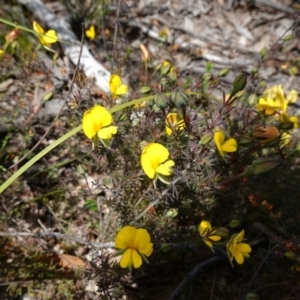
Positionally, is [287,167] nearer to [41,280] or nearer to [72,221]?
[72,221]

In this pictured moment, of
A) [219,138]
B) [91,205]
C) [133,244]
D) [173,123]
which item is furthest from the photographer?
[91,205]

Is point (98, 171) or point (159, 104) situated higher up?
point (159, 104)

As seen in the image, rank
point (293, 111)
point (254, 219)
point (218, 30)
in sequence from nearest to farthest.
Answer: point (254, 219) < point (293, 111) < point (218, 30)

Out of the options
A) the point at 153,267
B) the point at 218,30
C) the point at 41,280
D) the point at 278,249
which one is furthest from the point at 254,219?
the point at 218,30

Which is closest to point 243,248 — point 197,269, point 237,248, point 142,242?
point 237,248

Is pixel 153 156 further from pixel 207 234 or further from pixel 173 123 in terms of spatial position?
pixel 207 234

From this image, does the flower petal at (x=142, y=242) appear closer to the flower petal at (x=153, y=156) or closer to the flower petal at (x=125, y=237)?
the flower petal at (x=125, y=237)

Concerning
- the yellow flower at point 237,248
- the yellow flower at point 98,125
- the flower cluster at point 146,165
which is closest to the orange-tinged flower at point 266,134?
the flower cluster at point 146,165
